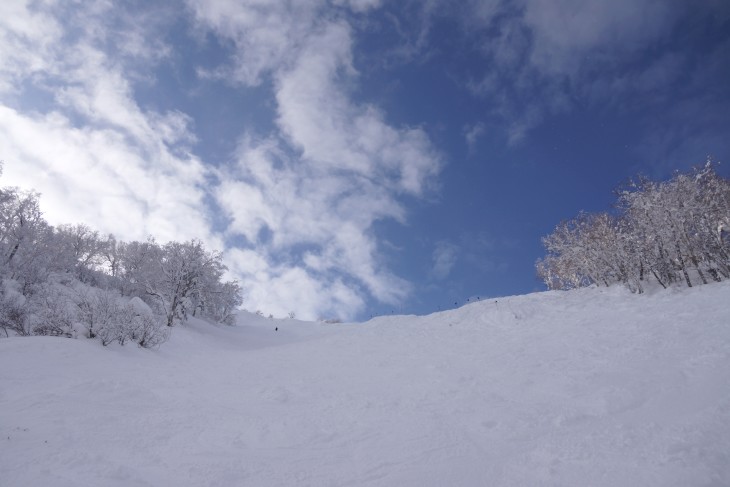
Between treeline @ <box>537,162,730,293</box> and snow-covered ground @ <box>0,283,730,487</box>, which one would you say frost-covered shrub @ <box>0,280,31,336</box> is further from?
treeline @ <box>537,162,730,293</box>

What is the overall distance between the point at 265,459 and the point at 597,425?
19.7 ft

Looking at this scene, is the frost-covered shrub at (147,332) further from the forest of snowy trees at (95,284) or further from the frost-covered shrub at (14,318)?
the frost-covered shrub at (14,318)

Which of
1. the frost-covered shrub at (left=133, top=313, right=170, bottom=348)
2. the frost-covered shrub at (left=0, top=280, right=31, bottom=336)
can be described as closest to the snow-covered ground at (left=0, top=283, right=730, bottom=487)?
the frost-covered shrub at (left=133, top=313, right=170, bottom=348)

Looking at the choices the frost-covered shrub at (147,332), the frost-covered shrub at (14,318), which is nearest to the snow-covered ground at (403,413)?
the frost-covered shrub at (147,332)

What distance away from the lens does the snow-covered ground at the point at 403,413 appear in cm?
569

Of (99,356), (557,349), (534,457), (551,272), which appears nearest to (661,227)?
(557,349)

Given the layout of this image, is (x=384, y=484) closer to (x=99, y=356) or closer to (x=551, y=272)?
(x=99, y=356)

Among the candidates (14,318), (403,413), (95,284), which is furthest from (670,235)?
(95,284)

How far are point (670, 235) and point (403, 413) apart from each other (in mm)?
17724

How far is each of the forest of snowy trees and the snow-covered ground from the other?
2344 mm

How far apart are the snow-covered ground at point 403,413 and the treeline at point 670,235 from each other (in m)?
2.99

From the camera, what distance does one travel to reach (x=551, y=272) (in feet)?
108

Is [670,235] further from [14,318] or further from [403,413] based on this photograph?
[14,318]

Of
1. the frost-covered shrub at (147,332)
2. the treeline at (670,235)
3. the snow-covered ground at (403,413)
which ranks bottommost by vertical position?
the snow-covered ground at (403,413)
